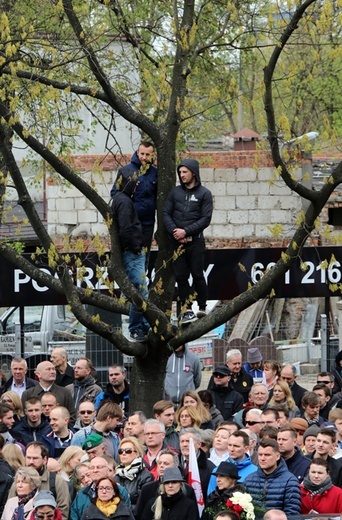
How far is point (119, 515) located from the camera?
10.5 m

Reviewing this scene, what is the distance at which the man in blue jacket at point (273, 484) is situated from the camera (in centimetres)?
1095

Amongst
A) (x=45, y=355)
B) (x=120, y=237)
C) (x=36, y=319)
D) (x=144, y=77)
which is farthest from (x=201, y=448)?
(x=36, y=319)

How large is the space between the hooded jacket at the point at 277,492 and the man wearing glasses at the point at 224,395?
410 centimetres

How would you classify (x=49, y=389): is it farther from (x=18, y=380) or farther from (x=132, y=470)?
(x=132, y=470)

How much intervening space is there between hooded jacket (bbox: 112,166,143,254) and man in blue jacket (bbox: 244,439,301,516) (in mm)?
2926

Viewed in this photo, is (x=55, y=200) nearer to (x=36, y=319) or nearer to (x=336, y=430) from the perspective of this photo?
(x=36, y=319)

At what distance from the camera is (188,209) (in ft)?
43.4

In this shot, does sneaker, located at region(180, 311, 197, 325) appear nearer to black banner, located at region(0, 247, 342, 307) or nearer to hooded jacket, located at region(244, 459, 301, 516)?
hooded jacket, located at region(244, 459, 301, 516)

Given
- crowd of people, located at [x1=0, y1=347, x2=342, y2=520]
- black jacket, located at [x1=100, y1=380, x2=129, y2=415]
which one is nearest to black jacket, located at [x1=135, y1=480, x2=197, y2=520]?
crowd of people, located at [x1=0, y1=347, x2=342, y2=520]

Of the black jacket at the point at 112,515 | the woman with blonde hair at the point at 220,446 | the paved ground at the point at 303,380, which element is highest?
the paved ground at the point at 303,380

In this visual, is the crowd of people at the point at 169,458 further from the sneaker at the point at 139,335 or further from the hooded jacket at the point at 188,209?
the hooded jacket at the point at 188,209

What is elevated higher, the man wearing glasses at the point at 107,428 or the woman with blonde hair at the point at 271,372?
the woman with blonde hair at the point at 271,372

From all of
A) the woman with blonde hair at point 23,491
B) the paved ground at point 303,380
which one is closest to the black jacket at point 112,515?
the woman with blonde hair at point 23,491

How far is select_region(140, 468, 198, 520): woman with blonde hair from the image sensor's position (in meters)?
10.7
